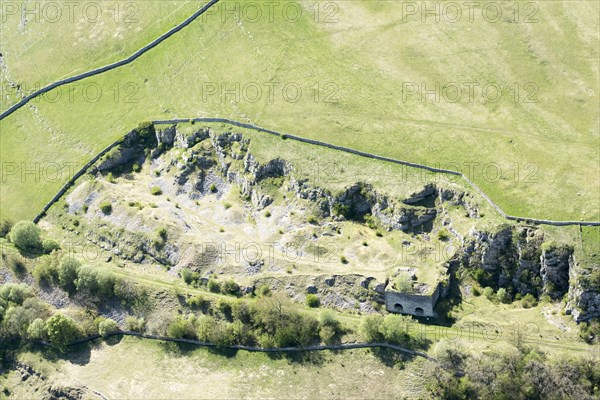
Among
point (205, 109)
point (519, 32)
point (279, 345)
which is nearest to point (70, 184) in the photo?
point (205, 109)

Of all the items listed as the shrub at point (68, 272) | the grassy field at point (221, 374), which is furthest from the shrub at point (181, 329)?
the shrub at point (68, 272)

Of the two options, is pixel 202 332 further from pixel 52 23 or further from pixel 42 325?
pixel 52 23

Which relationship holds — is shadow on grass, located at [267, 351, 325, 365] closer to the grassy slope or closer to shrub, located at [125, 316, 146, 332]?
shrub, located at [125, 316, 146, 332]

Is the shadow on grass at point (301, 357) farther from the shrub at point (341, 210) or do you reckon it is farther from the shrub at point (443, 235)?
the shrub at point (443, 235)

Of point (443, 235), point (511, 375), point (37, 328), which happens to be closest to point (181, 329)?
point (37, 328)

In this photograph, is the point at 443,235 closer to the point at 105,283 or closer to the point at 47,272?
the point at 105,283
